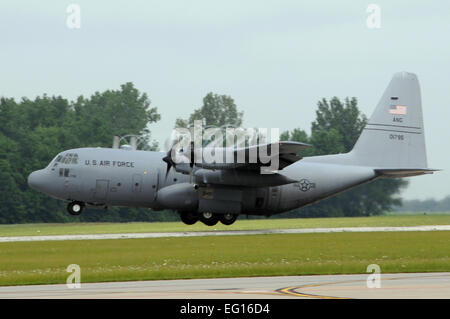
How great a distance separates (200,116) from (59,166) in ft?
239

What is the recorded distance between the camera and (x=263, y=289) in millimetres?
17422

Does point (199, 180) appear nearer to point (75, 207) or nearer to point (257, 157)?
point (257, 157)

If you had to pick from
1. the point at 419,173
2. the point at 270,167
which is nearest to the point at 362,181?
the point at 419,173

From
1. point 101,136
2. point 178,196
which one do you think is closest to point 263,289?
point 178,196

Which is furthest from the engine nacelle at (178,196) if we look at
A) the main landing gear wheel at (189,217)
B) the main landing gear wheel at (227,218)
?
the main landing gear wheel at (189,217)

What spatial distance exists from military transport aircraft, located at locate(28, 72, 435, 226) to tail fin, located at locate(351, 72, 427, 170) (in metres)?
0.11

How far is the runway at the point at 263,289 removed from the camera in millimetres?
15875

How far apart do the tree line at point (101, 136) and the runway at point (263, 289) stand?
56.1m

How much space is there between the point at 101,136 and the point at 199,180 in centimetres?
5400

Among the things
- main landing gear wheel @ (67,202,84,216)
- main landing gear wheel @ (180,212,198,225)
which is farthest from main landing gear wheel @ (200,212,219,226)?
main landing gear wheel @ (67,202,84,216)

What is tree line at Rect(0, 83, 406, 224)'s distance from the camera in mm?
75562

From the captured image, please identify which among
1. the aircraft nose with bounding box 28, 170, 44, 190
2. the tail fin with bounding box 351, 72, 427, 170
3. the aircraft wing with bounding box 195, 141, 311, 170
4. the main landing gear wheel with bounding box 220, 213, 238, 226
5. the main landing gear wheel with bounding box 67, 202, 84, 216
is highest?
the tail fin with bounding box 351, 72, 427, 170

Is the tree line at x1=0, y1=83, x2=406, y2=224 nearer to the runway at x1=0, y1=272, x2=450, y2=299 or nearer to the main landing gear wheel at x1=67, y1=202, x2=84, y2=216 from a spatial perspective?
the main landing gear wheel at x1=67, y1=202, x2=84, y2=216

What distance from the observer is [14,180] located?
77.1 metres
